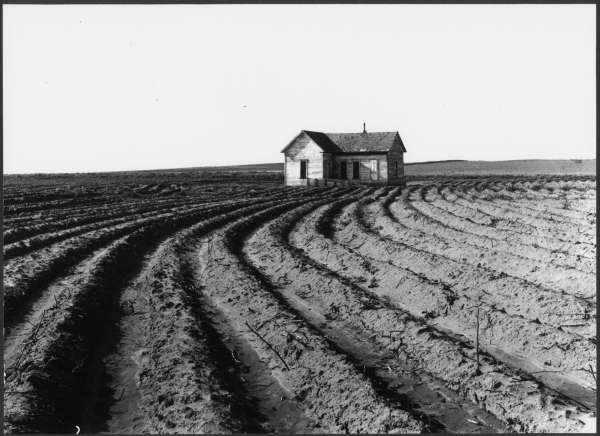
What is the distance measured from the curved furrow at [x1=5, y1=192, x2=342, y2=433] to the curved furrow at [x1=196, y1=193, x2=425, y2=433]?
0.77 meters

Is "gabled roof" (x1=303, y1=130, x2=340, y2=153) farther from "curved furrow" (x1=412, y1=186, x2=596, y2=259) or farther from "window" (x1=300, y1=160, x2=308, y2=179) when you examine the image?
"curved furrow" (x1=412, y1=186, x2=596, y2=259)

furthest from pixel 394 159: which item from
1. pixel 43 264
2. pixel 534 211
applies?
pixel 43 264

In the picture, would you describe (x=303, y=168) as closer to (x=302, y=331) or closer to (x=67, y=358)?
(x=302, y=331)

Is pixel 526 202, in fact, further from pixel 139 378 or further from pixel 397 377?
pixel 139 378

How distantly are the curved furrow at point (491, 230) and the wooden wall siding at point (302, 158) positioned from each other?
15.0 meters

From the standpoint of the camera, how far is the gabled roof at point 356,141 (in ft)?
115

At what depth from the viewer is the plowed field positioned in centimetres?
469

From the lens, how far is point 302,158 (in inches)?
1359

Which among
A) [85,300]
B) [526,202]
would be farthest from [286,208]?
[85,300]

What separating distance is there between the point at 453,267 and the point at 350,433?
544 centimetres

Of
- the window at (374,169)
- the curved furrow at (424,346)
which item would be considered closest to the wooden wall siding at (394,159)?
the window at (374,169)

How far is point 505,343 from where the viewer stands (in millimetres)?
6227

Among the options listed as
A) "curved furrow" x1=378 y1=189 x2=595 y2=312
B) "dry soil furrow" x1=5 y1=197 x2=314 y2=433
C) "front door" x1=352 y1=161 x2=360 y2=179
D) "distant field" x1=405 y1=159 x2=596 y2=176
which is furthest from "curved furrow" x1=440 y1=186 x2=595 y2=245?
"distant field" x1=405 y1=159 x2=596 y2=176

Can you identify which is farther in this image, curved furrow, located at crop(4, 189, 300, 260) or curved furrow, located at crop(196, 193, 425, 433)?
curved furrow, located at crop(4, 189, 300, 260)
